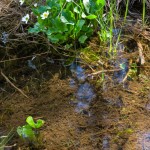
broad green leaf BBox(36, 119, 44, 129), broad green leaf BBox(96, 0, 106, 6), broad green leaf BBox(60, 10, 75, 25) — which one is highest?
broad green leaf BBox(96, 0, 106, 6)

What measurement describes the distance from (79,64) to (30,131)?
0.66 meters

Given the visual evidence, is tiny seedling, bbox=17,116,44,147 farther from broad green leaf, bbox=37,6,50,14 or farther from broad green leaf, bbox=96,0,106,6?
broad green leaf, bbox=96,0,106,6

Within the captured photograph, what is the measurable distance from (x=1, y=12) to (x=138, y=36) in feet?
3.72

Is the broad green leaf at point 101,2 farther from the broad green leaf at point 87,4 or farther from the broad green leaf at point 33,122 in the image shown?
the broad green leaf at point 33,122

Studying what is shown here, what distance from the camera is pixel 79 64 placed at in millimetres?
2189

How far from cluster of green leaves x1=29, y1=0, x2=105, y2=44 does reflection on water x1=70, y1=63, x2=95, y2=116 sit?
0.22 metres

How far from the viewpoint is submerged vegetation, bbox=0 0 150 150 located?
179 cm

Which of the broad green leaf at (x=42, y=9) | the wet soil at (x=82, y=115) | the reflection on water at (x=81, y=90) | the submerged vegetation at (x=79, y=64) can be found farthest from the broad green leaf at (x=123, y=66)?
the broad green leaf at (x=42, y=9)

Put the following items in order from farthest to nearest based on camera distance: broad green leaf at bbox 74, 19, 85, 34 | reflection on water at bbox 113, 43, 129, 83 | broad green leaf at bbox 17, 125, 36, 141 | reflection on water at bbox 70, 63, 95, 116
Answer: broad green leaf at bbox 74, 19, 85, 34, reflection on water at bbox 113, 43, 129, 83, reflection on water at bbox 70, 63, 95, 116, broad green leaf at bbox 17, 125, 36, 141

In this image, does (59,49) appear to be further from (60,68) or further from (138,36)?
(138,36)

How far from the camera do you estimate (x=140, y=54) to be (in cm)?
216

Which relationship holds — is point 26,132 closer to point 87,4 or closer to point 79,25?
point 79,25

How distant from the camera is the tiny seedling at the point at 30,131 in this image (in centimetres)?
171

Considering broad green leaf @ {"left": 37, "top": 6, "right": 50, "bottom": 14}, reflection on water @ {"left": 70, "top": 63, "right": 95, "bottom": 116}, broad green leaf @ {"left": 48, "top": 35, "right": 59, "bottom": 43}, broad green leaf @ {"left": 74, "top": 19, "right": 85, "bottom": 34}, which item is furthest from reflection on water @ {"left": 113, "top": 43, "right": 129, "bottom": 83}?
broad green leaf @ {"left": 37, "top": 6, "right": 50, "bottom": 14}
